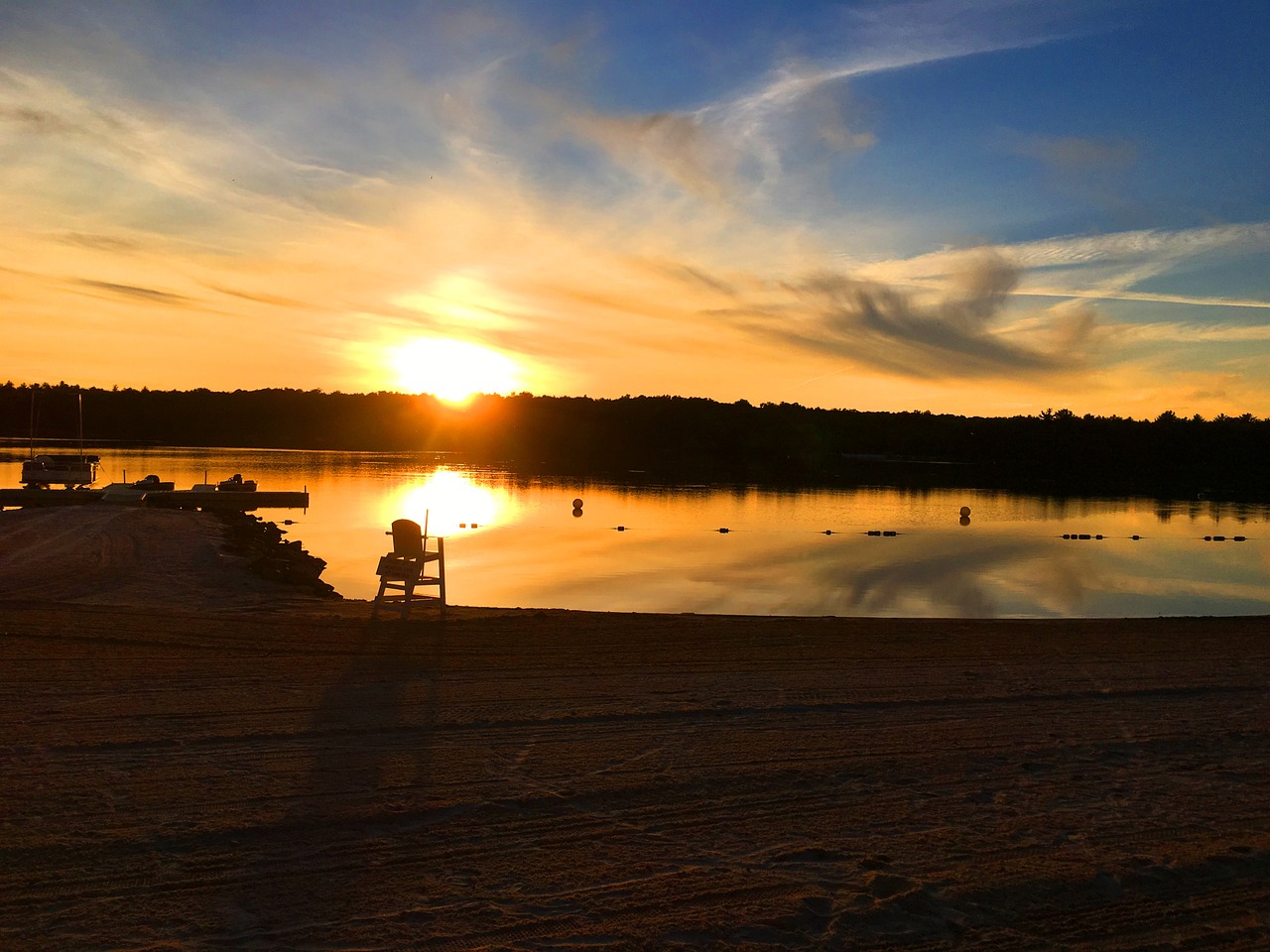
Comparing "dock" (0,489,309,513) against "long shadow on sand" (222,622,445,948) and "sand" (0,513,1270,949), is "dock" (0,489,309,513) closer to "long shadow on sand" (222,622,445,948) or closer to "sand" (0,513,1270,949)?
"sand" (0,513,1270,949)

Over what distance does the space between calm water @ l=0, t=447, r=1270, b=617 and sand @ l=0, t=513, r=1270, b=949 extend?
9195mm

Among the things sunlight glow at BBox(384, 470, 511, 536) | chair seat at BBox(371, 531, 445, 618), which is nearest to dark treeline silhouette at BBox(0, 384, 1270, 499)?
sunlight glow at BBox(384, 470, 511, 536)

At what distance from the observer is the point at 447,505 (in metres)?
41.7

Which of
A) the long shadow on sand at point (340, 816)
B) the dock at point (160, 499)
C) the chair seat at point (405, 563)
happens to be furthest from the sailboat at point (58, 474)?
the long shadow on sand at point (340, 816)

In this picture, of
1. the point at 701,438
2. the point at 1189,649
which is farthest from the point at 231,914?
the point at 701,438

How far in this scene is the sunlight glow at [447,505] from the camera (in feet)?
112

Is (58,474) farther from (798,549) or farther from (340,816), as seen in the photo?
(340,816)

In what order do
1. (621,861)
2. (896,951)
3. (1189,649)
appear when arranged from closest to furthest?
(896,951)
(621,861)
(1189,649)

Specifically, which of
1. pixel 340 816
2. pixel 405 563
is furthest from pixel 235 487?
pixel 340 816

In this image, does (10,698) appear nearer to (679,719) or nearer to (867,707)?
(679,719)

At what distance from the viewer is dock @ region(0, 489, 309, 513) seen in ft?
104

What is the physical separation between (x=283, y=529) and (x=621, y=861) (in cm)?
2888

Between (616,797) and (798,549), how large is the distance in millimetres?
23615

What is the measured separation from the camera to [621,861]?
4000mm
